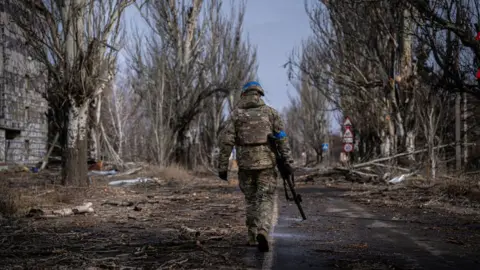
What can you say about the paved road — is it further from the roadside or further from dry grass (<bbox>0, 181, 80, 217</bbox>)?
dry grass (<bbox>0, 181, 80, 217</bbox>)

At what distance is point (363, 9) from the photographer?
20141mm

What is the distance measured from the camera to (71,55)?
540 inches

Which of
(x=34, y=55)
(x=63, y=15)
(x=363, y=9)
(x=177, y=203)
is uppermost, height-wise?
Answer: (x=363, y=9)

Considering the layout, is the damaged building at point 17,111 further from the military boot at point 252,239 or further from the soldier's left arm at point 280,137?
the military boot at point 252,239

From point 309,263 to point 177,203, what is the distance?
24.9 feet

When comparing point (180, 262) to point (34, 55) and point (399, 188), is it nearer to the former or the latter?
point (34, 55)

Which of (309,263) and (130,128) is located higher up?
(130,128)

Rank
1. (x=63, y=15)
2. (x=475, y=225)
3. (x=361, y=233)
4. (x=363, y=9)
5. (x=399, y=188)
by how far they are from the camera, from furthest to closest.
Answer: (x=363, y=9)
(x=399, y=188)
(x=63, y=15)
(x=475, y=225)
(x=361, y=233)

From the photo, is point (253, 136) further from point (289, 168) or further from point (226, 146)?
point (289, 168)

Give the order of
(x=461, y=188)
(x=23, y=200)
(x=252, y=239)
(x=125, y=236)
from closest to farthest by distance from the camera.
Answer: (x=252, y=239) < (x=125, y=236) < (x=23, y=200) < (x=461, y=188)

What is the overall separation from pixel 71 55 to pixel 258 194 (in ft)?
29.4

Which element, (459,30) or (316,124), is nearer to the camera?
(459,30)

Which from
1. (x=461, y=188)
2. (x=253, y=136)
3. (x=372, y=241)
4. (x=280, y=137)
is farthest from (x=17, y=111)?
(x=372, y=241)

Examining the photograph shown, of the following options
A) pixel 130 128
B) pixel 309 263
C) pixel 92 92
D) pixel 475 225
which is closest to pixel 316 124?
pixel 130 128
